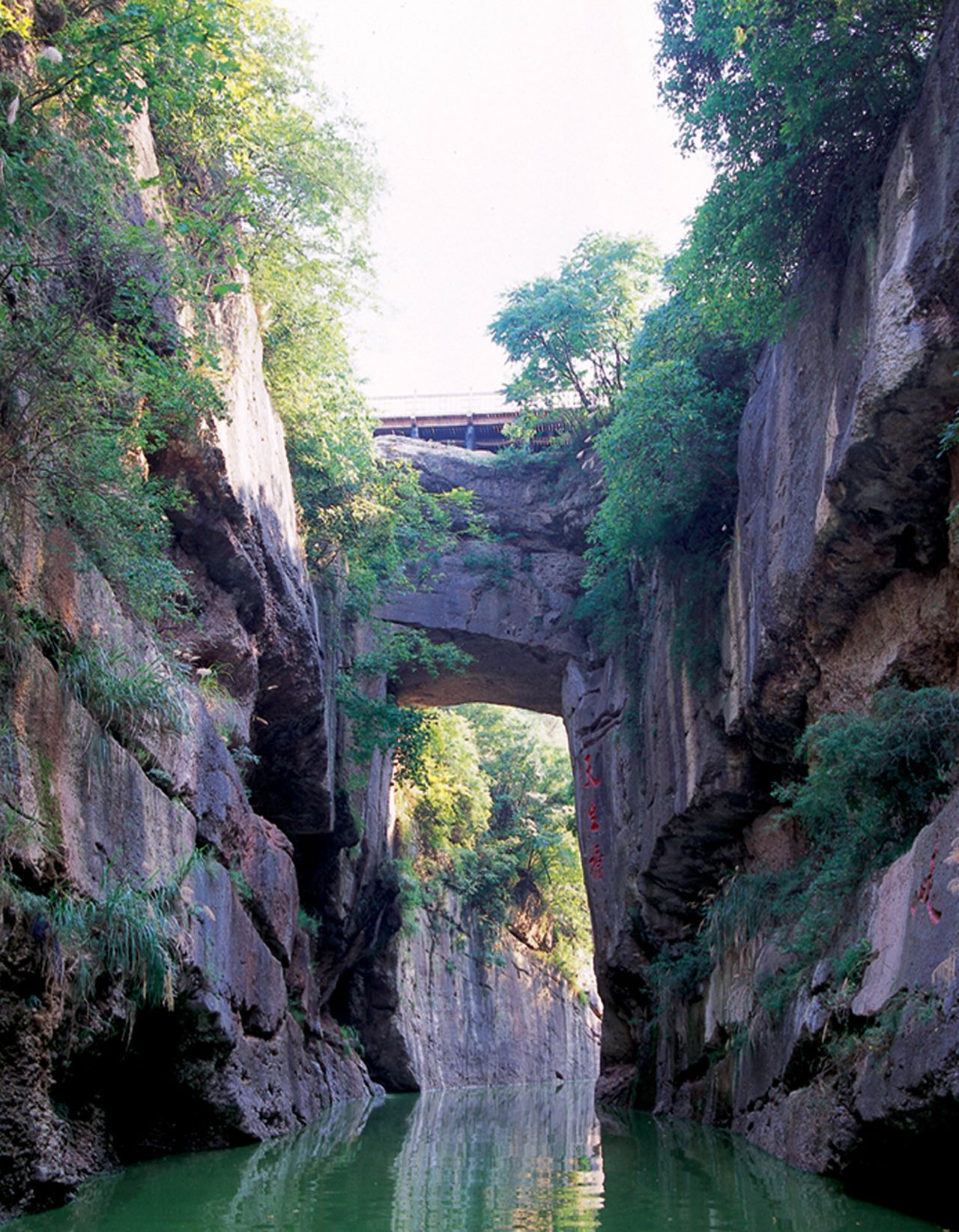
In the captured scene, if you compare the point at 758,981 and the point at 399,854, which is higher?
the point at 399,854

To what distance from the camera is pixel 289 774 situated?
39.4ft

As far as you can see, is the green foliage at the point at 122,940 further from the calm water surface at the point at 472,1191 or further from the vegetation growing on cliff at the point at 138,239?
the vegetation growing on cliff at the point at 138,239

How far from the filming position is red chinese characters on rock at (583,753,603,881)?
15.2 meters

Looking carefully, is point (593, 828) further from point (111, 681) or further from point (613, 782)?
point (111, 681)

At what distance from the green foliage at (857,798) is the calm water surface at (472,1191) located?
1.27 metres

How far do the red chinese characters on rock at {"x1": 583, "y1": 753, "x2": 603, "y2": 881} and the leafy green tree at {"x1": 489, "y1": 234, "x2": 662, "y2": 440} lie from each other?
233 inches

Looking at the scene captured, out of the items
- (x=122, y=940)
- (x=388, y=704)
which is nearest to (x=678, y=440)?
(x=388, y=704)

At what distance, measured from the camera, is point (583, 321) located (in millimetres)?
16234

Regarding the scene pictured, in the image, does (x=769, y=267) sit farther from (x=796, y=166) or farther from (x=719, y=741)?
(x=719, y=741)

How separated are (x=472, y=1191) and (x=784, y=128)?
265 inches

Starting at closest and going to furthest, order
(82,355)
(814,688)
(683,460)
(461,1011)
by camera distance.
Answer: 1. (82,355)
2. (814,688)
3. (683,460)
4. (461,1011)

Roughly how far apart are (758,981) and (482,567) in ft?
33.6

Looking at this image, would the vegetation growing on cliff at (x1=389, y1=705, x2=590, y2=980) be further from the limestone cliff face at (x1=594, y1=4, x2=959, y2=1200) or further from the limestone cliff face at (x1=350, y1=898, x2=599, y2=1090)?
the limestone cliff face at (x1=594, y1=4, x2=959, y2=1200)

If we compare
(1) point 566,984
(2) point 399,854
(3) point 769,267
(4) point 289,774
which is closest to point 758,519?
(3) point 769,267
